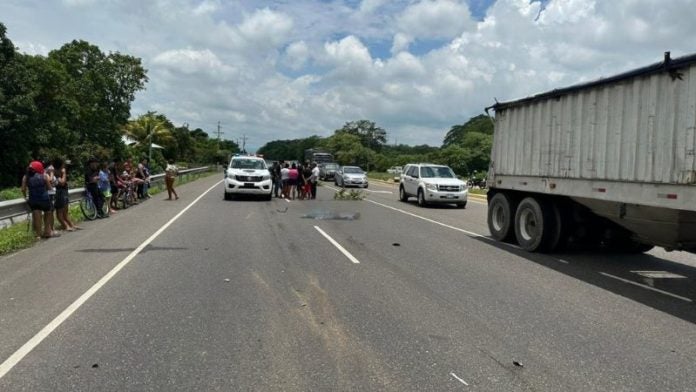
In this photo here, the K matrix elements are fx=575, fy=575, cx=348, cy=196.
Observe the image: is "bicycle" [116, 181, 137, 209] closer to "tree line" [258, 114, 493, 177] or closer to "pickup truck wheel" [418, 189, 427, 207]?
"pickup truck wheel" [418, 189, 427, 207]

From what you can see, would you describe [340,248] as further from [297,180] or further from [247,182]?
[297,180]

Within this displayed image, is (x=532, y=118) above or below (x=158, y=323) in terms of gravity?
above

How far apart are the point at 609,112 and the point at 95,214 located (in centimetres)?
1270

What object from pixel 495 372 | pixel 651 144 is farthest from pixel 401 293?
pixel 651 144

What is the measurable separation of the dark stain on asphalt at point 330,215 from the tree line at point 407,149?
3346 cm

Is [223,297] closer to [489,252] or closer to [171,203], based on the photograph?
[489,252]

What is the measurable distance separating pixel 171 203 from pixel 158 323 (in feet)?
50.4

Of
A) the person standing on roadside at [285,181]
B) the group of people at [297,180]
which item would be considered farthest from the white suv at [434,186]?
the person standing on roadside at [285,181]

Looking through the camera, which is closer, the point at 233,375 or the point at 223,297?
the point at 233,375

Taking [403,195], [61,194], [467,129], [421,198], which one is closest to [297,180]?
[403,195]

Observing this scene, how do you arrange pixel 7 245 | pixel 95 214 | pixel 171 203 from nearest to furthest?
pixel 7 245 < pixel 95 214 < pixel 171 203

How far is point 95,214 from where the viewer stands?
15297 mm

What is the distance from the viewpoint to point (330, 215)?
17.0 metres

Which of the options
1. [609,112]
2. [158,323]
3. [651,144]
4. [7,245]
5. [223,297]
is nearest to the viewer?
[158,323]
